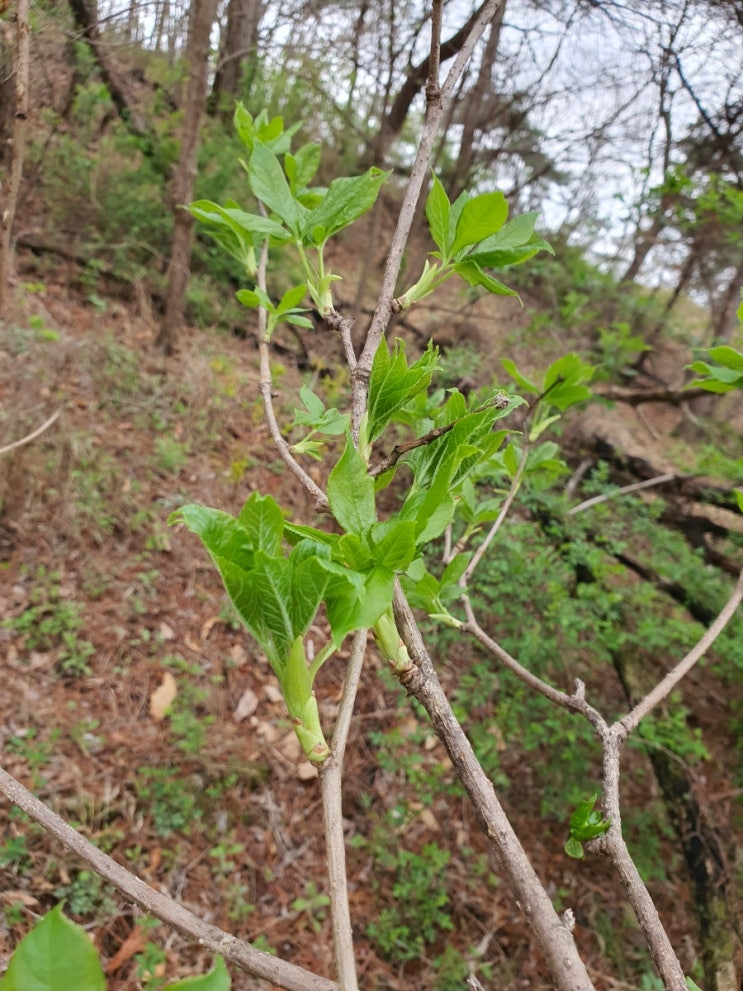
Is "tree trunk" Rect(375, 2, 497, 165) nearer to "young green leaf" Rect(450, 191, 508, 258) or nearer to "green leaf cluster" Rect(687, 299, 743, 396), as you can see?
"green leaf cluster" Rect(687, 299, 743, 396)

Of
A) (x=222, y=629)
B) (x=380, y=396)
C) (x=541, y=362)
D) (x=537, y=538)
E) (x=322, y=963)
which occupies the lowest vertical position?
(x=322, y=963)

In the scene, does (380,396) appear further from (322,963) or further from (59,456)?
(59,456)

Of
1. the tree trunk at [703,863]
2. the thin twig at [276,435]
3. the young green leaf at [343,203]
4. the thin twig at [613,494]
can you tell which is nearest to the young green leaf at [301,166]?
the thin twig at [276,435]

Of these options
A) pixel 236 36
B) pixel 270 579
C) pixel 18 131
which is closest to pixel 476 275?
pixel 270 579

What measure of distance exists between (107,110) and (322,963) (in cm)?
707

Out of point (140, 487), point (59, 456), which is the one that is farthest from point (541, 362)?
point (59, 456)

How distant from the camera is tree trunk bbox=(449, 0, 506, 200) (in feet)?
17.6

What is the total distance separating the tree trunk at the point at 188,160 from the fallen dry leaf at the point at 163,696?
3048mm

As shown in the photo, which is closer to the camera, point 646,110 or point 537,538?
point 537,538

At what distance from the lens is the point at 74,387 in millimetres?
4234

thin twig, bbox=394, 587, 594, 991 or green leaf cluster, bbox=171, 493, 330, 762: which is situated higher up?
green leaf cluster, bbox=171, 493, 330, 762

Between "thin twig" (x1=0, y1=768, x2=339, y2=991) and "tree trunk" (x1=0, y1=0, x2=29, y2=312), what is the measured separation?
133 cm

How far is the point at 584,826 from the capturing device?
1.90 feet

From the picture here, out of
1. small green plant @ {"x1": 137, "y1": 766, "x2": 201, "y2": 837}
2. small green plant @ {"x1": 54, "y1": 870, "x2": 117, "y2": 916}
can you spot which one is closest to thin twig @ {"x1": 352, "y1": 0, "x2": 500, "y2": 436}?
small green plant @ {"x1": 54, "y1": 870, "x2": 117, "y2": 916}
